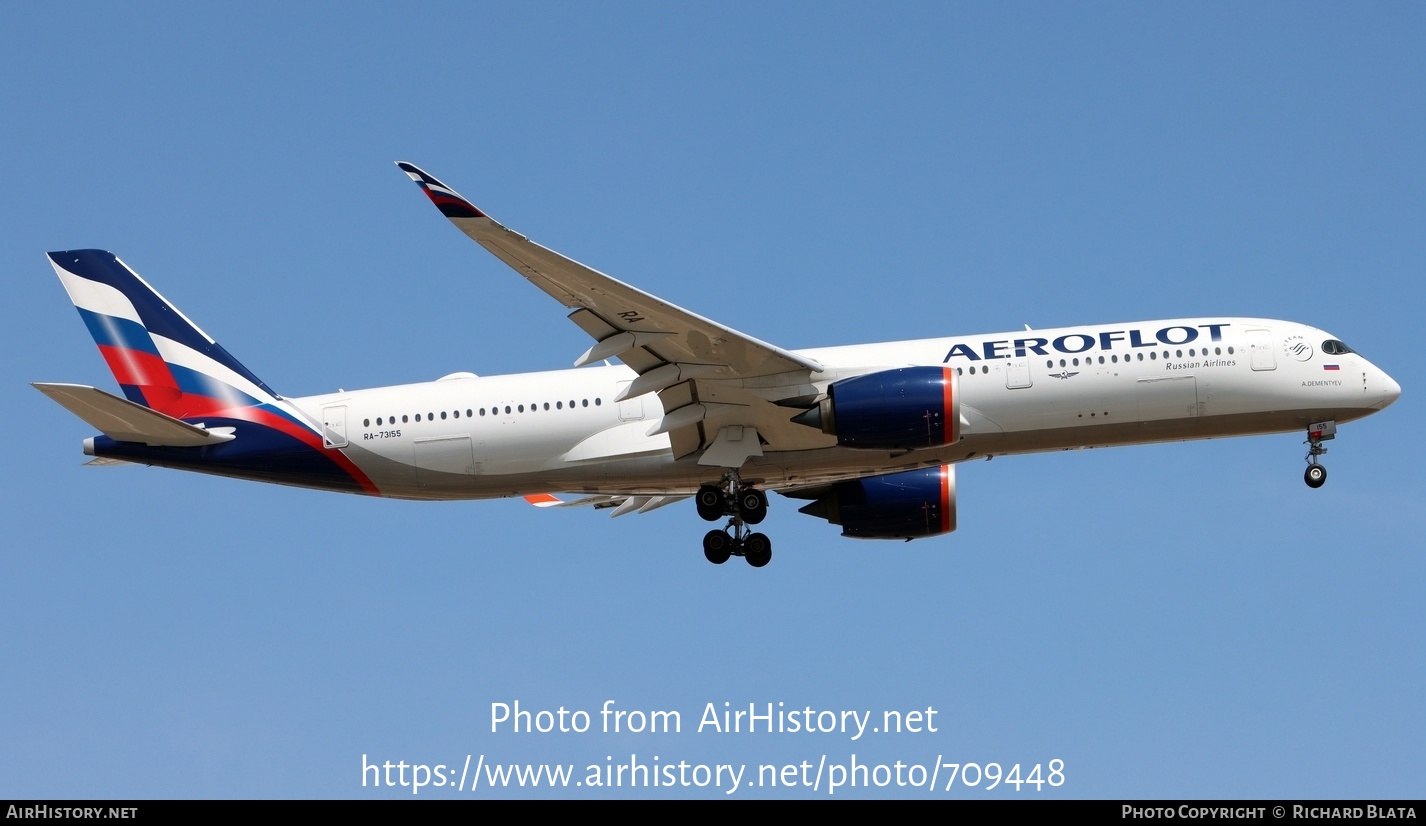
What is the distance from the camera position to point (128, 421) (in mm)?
34375

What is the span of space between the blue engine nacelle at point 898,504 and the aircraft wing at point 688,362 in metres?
4.61

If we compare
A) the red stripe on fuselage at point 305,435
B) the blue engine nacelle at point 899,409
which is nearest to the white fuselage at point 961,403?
the red stripe on fuselage at point 305,435

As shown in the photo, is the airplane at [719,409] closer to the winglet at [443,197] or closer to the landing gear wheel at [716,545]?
Result: the landing gear wheel at [716,545]

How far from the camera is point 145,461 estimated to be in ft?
116

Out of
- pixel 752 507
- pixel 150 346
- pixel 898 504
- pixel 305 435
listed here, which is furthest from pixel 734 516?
pixel 150 346

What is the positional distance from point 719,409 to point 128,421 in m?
12.5

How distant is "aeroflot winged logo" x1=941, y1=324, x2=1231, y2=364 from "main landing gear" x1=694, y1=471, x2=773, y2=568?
5.15 meters

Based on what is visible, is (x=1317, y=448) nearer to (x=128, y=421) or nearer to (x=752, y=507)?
(x=752, y=507)

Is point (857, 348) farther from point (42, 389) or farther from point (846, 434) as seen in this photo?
point (42, 389)

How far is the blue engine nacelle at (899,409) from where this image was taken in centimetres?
3231

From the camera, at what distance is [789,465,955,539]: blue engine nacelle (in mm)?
38438

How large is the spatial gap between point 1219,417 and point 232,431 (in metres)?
21.3
